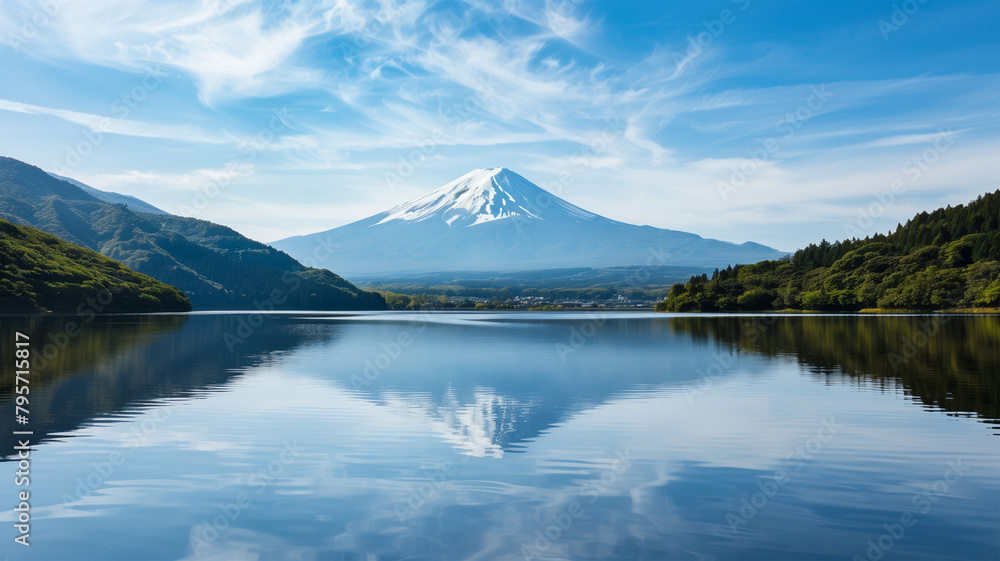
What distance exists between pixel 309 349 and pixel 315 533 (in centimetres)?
3433

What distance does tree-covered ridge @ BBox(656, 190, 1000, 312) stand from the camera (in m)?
108

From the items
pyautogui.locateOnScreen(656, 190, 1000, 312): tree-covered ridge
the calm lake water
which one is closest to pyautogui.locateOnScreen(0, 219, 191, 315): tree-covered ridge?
the calm lake water

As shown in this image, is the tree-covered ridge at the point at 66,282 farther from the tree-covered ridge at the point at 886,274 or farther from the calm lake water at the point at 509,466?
the tree-covered ridge at the point at 886,274

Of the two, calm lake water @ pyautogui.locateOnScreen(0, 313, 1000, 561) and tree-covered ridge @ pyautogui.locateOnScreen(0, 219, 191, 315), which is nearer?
calm lake water @ pyautogui.locateOnScreen(0, 313, 1000, 561)

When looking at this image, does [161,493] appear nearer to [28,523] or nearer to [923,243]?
[28,523]

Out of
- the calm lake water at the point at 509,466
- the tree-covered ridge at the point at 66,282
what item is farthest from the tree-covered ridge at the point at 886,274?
the tree-covered ridge at the point at 66,282

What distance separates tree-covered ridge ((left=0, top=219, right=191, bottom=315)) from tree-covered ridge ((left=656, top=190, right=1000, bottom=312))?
11682 cm

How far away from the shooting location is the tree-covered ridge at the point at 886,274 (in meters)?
108

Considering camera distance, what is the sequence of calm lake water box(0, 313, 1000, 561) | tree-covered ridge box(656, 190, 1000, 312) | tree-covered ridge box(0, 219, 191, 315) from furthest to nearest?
tree-covered ridge box(656, 190, 1000, 312)
tree-covered ridge box(0, 219, 191, 315)
calm lake water box(0, 313, 1000, 561)

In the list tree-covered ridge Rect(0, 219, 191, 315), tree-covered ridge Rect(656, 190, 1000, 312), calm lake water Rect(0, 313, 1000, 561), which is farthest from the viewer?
tree-covered ridge Rect(656, 190, 1000, 312)

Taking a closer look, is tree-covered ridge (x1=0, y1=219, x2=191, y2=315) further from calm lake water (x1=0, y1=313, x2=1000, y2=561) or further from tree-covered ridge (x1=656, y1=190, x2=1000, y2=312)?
tree-covered ridge (x1=656, y1=190, x2=1000, y2=312)

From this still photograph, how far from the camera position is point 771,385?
24266 millimetres

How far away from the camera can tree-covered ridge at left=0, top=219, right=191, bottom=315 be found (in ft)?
341

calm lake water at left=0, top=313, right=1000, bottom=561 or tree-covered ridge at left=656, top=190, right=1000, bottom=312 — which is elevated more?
tree-covered ridge at left=656, top=190, right=1000, bottom=312
